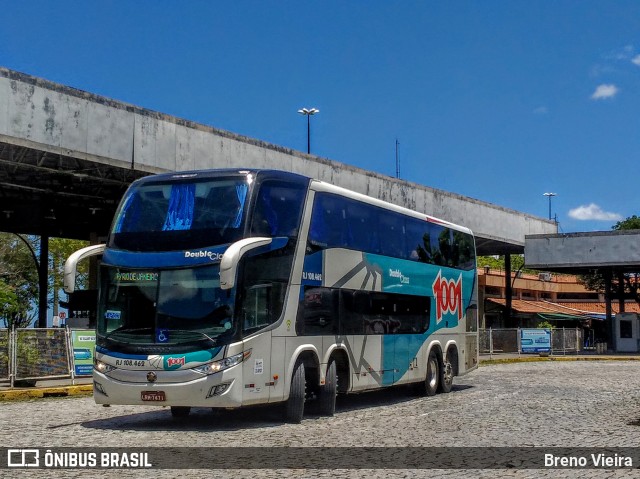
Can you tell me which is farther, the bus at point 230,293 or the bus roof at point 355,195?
the bus roof at point 355,195

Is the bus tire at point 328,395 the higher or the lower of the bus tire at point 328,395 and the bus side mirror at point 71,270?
the lower

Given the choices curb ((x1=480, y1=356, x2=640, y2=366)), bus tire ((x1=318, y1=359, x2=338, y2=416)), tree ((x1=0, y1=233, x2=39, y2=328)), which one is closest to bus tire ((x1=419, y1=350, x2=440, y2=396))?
bus tire ((x1=318, y1=359, x2=338, y2=416))

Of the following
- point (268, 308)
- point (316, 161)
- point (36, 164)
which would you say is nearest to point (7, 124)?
point (36, 164)

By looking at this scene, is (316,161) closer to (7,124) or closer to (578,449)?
(7,124)

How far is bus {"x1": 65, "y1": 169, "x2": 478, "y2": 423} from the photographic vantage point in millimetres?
13227

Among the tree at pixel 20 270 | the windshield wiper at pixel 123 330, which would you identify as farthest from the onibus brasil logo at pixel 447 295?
the tree at pixel 20 270

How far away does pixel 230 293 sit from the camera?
13.3 metres

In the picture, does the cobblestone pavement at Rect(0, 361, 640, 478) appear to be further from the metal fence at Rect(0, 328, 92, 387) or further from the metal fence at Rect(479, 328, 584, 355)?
the metal fence at Rect(479, 328, 584, 355)

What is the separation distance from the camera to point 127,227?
14070 millimetres

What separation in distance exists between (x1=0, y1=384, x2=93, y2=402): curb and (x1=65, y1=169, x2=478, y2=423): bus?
6389mm

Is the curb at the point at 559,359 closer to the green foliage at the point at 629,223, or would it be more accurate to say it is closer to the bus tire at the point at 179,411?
the bus tire at the point at 179,411

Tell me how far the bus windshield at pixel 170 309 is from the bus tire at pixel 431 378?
8.23 m

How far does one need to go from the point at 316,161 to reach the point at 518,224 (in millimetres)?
20857

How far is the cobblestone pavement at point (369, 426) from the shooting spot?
31.5ft
